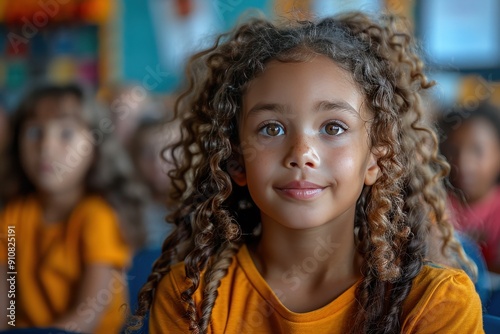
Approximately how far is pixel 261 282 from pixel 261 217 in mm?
135

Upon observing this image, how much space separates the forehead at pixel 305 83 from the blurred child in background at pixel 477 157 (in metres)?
1.37

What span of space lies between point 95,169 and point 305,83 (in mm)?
1344

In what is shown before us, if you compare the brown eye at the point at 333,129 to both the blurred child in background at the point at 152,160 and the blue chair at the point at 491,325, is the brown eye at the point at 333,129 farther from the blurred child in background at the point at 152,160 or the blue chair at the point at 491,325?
the blurred child in background at the point at 152,160

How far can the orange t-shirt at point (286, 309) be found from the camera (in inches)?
38.8

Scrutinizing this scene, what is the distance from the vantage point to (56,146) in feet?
7.00

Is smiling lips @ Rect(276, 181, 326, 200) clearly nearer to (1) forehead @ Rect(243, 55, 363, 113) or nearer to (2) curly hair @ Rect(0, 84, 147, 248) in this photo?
(1) forehead @ Rect(243, 55, 363, 113)

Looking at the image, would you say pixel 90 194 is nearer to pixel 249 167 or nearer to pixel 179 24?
pixel 249 167

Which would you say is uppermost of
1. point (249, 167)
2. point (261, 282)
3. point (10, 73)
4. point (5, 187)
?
point (249, 167)

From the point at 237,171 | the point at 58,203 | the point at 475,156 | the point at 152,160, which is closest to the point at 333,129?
the point at 237,171

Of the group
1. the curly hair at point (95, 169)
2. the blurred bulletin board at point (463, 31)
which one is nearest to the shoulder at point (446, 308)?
the curly hair at point (95, 169)

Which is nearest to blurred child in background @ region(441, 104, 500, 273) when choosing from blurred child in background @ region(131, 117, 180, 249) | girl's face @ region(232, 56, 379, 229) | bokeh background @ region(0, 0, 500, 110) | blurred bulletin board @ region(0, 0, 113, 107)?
blurred child in background @ region(131, 117, 180, 249)

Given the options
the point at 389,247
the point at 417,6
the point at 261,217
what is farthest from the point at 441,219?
the point at 417,6

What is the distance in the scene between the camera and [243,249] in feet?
3.90

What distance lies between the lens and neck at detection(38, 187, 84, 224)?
2.06 metres
